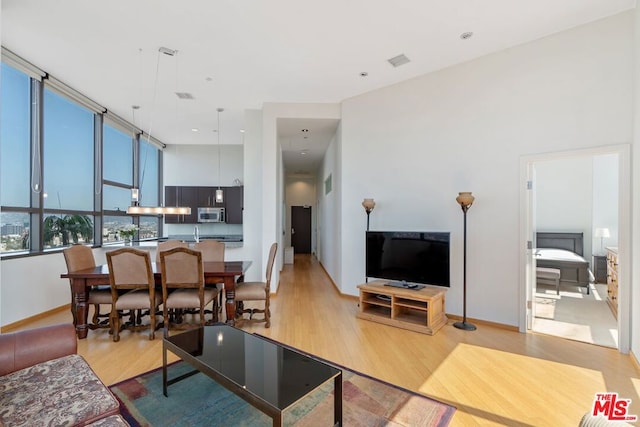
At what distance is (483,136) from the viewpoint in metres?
3.80

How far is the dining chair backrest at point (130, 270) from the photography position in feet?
10.4

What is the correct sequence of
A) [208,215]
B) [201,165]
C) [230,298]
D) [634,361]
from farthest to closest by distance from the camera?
[201,165], [208,215], [230,298], [634,361]

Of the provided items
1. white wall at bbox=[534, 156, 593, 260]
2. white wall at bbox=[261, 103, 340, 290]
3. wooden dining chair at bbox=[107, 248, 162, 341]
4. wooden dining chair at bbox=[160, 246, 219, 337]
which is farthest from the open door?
wooden dining chair at bbox=[107, 248, 162, 341]

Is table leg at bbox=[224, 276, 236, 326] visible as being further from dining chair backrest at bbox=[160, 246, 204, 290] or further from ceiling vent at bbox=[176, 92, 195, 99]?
ceiling vent at bbox=[176, 92, 195, 99]

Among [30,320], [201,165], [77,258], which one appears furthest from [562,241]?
[30,320]

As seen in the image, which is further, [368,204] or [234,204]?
[234,204]

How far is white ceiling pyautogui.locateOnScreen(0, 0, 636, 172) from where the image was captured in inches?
113

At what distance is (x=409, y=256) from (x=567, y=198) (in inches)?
196

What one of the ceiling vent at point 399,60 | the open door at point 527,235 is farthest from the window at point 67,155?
the open door at point 527,235

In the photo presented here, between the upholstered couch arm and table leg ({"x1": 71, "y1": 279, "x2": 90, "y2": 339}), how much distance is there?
1.54 m

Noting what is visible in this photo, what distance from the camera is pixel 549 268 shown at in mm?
5246

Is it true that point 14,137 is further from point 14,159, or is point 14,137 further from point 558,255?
point 558,255

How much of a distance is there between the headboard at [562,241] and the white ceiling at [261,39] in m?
4.68

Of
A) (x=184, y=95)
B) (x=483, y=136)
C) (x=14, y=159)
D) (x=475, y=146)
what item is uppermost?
(x=184, y=95)
